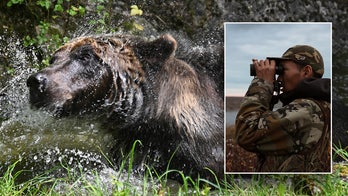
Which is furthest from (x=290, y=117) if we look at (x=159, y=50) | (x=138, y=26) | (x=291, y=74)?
(x=138, y=26)

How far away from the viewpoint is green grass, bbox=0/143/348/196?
4969 millimetres

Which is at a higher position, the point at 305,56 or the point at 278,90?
the point at 305,56

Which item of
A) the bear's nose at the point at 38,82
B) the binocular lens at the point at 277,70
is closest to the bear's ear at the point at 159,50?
the binocular lens at the point at 277,70

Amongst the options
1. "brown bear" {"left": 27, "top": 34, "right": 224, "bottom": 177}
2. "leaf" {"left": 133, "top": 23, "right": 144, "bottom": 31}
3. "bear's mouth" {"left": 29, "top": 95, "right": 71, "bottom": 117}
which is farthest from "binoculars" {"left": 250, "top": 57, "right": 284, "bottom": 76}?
"bear's mouth" {"left": 29, "top": 95, "right": 71, "bottom": 117}

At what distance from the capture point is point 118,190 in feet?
15.5

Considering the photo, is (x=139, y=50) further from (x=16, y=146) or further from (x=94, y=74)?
(x=16, y=146)

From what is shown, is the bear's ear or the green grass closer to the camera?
the green grass

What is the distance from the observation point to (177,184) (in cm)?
529

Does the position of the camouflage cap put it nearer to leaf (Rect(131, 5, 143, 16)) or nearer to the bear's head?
the bear's head

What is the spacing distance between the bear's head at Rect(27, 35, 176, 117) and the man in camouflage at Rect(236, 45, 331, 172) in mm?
867

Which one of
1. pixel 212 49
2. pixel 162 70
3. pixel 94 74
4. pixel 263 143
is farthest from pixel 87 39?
pixel 263 143

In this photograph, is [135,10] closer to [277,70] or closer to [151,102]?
[151,102]

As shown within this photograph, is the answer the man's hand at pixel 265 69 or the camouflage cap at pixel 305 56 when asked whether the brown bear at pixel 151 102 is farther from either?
the camouflage cap at pixel 305 56

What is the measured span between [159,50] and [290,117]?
1.27m
